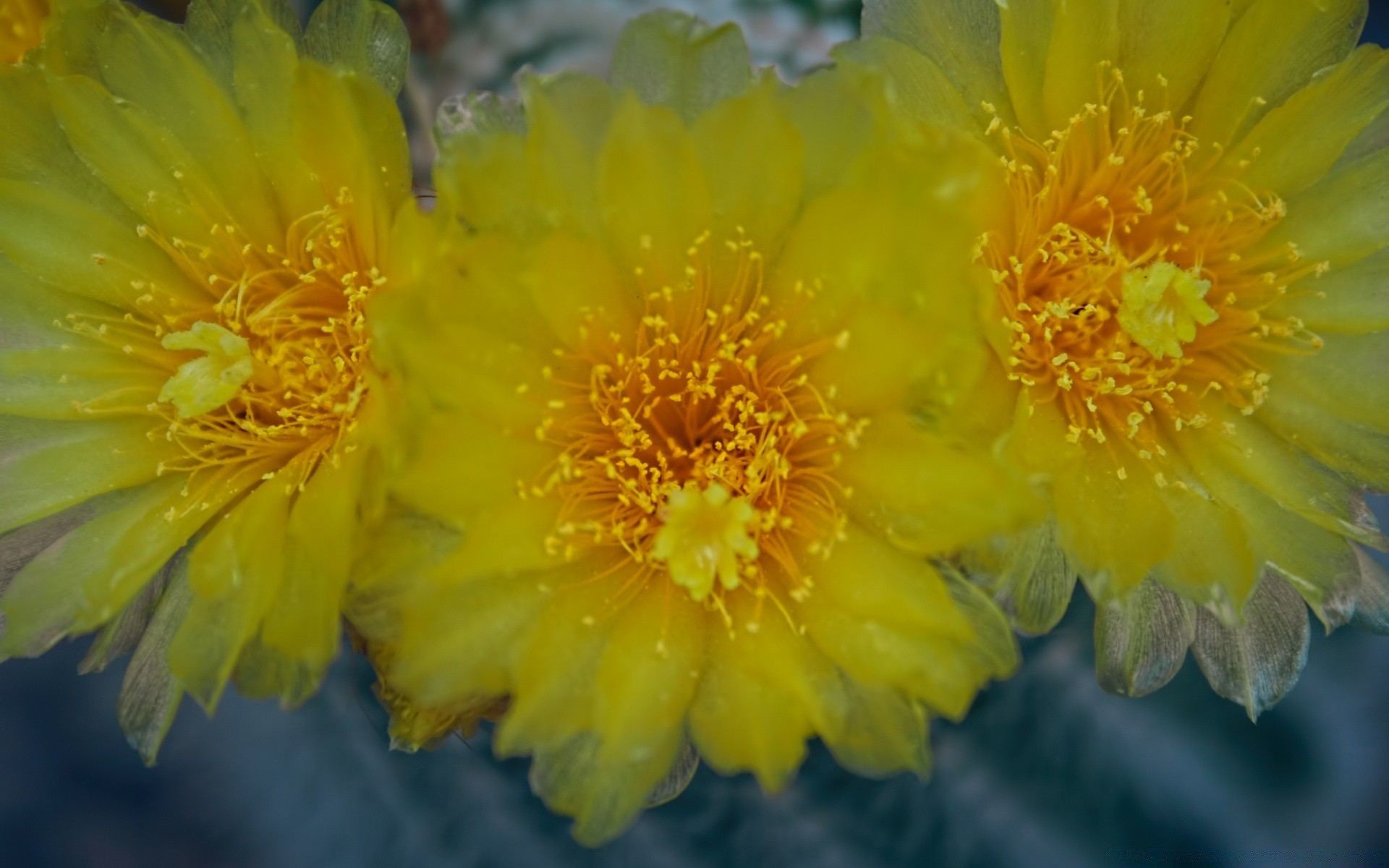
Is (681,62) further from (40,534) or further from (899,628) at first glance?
(40,534)

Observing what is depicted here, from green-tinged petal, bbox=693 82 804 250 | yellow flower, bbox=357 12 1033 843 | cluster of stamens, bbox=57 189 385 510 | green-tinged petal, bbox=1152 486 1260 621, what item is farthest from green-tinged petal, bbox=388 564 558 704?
green-tinged petal, bbox=1152 486 1260 621

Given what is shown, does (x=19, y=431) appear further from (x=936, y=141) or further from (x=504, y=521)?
(x=936, y=141)

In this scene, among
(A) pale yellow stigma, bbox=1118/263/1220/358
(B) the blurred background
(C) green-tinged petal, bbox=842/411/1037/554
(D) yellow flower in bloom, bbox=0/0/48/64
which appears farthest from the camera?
(B) the blurred background

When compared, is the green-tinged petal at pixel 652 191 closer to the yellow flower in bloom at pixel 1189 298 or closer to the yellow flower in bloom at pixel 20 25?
the yellow flower in bloom at pixel 1189 298

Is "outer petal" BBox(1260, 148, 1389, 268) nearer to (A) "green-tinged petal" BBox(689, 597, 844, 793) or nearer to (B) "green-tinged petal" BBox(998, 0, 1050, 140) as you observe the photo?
(B) "green-tinged petal" BBox(998, 0, 1050, 140)

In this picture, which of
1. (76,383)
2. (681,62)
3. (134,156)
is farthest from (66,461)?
(681,62)
